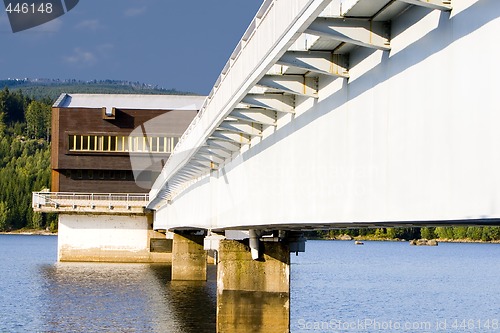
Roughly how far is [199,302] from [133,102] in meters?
57.3

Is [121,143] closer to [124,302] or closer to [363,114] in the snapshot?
[124,302]

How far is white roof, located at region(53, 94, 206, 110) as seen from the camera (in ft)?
328

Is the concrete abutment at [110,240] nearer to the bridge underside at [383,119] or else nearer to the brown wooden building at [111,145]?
the brown wooden building at [111,145]

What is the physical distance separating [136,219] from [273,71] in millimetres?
69639

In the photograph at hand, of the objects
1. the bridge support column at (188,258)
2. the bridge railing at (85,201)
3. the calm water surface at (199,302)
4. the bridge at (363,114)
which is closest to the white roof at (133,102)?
the bridge railing at (85,201)

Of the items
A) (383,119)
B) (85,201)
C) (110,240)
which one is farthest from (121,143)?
(383,119)

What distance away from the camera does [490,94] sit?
10.5 meters

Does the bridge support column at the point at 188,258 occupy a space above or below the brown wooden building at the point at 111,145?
below

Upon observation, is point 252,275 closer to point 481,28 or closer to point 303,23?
point 303,23

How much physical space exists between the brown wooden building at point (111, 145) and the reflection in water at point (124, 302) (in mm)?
25207

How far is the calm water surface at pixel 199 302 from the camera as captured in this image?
3906cm

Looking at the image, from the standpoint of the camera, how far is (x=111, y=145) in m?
97.4

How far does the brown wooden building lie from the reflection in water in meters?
25.2

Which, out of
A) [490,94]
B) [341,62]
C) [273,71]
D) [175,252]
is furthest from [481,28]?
[175,252]
